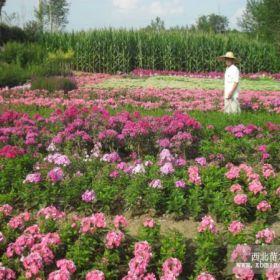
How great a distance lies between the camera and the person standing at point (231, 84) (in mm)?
9086

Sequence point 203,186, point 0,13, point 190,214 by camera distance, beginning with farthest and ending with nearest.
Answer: point 0,13
point 203,186
point 190,214

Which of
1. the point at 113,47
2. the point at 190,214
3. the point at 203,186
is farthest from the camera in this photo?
the point at 113,47

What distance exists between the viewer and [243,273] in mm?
3635

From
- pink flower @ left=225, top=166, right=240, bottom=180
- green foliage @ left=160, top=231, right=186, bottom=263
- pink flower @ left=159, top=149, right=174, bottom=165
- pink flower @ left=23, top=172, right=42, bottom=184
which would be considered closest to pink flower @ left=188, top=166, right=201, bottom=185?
pink flower @ left=225, top=166, right=240, bottom=180

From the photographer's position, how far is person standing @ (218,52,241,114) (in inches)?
358

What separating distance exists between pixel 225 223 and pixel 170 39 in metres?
22.5

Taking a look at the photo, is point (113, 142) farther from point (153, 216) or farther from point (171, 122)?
point (153, 216)

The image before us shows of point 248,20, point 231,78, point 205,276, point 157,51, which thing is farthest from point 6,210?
point 248,20

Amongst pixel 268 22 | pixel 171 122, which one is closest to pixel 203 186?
pixel 171 122

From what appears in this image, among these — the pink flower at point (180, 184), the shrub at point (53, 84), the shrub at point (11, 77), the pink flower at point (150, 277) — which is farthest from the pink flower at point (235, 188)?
the shrub at point (11, 77)

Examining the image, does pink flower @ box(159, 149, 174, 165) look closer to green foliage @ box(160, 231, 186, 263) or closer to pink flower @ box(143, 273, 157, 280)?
green foliage @ box(160, 231, 186, 263)

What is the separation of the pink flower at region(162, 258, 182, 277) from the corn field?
22.0 meters

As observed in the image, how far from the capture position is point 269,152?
667 cm

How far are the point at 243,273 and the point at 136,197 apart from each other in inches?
69.8
